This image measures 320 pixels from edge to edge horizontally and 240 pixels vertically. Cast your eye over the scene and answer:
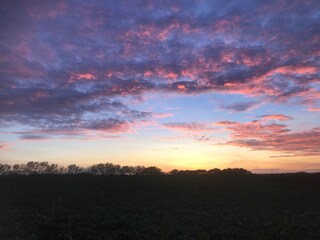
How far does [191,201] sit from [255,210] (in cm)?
776

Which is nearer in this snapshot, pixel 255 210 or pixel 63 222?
pixel 63 222

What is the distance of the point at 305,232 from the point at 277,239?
3161mm

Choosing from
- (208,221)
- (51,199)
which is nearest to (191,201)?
(208,221)

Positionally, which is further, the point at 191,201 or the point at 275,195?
the point at 275,195

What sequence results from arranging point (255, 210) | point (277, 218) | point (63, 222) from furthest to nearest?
point (255, 210) < point (277, 218) < point (63, 222)

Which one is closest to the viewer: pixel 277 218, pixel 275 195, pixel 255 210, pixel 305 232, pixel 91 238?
pixel 91 238

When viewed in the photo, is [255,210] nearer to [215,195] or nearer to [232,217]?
[232,217]

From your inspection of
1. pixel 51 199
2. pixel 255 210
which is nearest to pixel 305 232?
pixel 255 210

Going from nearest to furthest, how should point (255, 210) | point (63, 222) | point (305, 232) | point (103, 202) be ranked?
point (305, 232) → point (63, 222) → point (255, 210) → point (103, 202)

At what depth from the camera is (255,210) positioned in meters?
29.7

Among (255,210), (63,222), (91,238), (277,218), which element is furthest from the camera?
(255,210)

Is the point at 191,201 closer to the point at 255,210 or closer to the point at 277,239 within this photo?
the point at 255,210

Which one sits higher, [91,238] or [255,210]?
[255,210]

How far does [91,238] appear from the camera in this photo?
61.7ft
